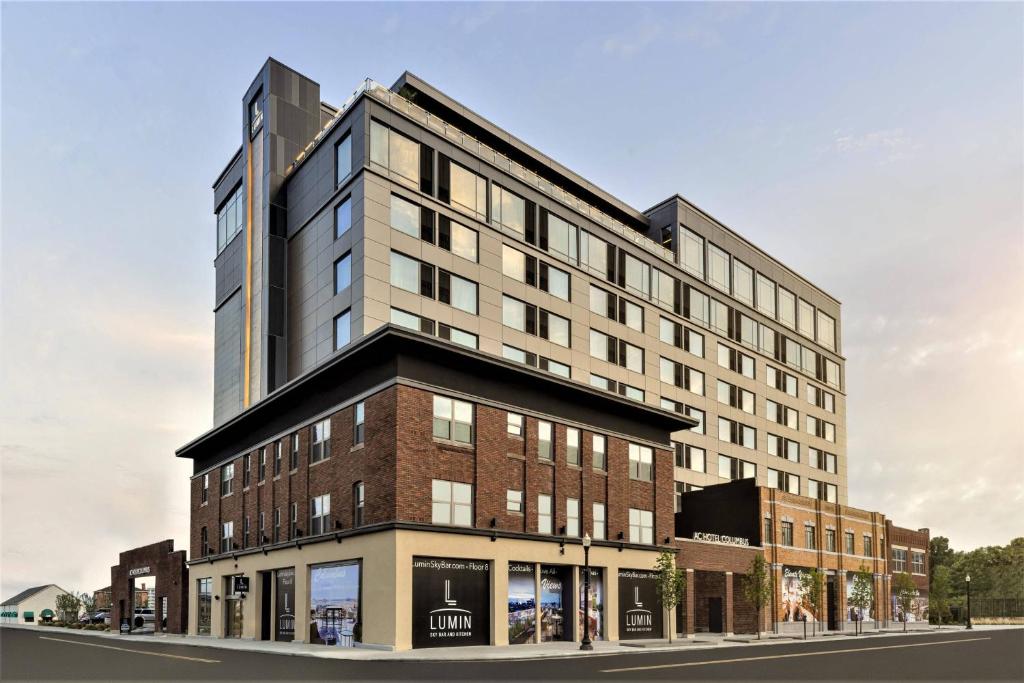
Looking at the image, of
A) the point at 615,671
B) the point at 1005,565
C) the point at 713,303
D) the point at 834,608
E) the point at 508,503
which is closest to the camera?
the point at 615,671

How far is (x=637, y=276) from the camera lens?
70000mm

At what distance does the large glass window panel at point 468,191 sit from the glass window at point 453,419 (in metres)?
16.4

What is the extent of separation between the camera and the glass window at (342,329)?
5041cm

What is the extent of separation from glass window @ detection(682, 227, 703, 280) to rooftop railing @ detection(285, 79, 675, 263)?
23.6 ft

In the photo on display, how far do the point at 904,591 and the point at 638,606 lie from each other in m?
39.8

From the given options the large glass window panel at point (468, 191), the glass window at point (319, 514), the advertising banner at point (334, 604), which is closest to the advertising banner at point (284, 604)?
the advertising banner at point (334, 604)

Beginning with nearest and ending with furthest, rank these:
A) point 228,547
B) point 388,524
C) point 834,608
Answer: point 388,524, point 228,547, point 834,608

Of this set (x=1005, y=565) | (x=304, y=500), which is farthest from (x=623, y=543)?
(x=1005, y=565)

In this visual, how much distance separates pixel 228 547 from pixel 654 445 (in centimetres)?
2775

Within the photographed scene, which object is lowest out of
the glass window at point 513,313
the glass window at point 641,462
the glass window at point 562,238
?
the glass window at point 641,462

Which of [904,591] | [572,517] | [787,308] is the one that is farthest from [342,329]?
[904,591]

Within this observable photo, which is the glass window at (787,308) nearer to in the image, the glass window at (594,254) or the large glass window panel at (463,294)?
the glass window at (594,254)

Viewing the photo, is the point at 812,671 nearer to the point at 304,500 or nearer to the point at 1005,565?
the point at 304,500

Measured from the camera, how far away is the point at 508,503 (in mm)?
44625
